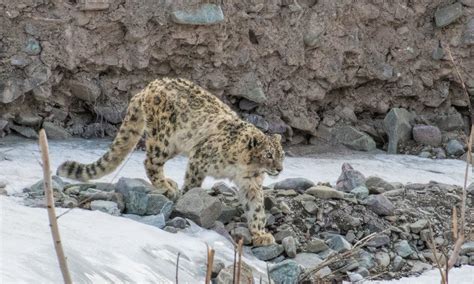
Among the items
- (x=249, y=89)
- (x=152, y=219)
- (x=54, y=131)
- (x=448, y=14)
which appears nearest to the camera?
(x=152, y=219)

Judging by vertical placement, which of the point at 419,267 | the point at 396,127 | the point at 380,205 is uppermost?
the point at 396,127

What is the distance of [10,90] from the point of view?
34.4ft

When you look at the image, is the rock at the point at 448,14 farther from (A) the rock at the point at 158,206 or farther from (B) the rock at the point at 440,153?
(A) the rock at the point at 158,206

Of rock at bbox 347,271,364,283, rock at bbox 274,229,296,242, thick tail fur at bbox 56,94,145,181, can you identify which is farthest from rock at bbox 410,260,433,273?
thick tail fur at bbox 56,94,145,181

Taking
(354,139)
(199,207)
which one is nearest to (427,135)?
(354,139)

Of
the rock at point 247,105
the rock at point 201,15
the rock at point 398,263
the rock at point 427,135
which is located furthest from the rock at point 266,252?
the rock at point 427,135

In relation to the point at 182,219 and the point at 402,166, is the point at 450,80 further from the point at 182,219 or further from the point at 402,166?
the point at 182,219

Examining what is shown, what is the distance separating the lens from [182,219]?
7086 mm

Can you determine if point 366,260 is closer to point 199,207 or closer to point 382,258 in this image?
point 382,258

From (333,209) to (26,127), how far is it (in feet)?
13.8

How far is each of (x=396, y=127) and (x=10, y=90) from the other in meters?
5.12

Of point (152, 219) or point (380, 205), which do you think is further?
point (380, 205)

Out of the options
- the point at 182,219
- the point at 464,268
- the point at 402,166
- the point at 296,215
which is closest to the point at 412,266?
the point at 464,268

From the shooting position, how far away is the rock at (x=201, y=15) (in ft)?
36.3
